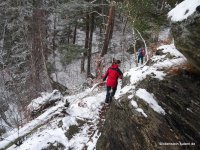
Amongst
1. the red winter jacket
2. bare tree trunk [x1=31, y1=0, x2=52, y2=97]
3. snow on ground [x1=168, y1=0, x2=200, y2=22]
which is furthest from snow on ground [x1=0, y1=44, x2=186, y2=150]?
bare tree trunk [x1=31, y1=0, x2=52, y2=97]

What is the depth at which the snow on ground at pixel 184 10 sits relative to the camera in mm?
4444

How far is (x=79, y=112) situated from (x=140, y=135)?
3.88m

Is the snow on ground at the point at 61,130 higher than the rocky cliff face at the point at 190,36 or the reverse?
the reverse

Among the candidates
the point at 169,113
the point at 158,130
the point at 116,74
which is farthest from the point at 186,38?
the point at 116,74

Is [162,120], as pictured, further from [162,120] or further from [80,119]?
[80,119]

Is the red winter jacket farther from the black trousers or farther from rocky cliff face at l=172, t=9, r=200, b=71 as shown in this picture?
rocky cliff face at l=172, t=9, r=200, b=71

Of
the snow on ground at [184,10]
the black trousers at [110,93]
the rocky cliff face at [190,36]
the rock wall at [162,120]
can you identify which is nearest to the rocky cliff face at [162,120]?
the rock wall at [162,120]

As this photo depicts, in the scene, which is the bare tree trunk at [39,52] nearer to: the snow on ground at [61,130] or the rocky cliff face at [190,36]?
the snow on ground at [61,130]

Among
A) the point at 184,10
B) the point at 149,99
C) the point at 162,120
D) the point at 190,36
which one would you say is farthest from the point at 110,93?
the point at 190,36

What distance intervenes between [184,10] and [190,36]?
0.55 m

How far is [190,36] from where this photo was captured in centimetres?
446

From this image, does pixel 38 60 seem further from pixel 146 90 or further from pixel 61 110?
pixel 146 90

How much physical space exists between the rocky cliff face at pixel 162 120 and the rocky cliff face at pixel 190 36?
61 centimetres

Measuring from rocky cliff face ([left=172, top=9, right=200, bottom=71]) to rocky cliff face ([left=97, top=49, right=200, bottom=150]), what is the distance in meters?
0.61
